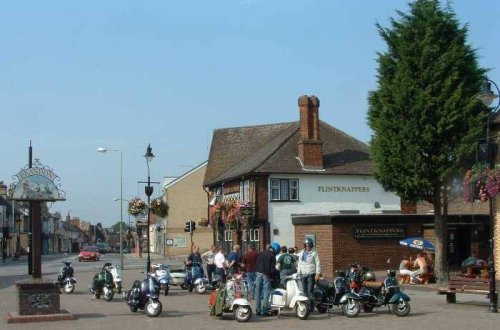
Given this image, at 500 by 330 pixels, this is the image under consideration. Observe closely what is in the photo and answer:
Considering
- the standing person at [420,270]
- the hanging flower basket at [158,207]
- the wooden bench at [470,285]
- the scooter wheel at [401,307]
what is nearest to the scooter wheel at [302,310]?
the scooter wheel at [401,307]

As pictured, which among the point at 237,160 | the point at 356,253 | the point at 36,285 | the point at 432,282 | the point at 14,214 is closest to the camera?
the point at 36,285

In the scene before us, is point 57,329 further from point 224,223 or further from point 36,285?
point 224,223

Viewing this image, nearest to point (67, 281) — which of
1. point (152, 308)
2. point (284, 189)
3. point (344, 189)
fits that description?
point (152, 308)

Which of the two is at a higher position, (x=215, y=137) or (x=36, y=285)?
(x=215, y=137)

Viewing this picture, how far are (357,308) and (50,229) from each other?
410ft

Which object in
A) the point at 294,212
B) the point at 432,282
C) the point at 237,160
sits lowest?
the point at 432,282

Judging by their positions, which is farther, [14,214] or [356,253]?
[14,214]

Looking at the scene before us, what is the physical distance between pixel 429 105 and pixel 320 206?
59.9 ft

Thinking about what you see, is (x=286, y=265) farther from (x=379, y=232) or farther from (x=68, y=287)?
(x=379, y=232)

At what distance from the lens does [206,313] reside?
60.2 feet

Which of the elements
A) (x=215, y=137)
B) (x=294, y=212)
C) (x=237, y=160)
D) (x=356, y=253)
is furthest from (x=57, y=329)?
(x=215, y=137)

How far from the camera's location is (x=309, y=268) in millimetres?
17812

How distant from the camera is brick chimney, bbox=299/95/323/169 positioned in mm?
41094

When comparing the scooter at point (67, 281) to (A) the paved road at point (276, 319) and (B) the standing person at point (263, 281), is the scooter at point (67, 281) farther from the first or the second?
(B) the standing person at point (263, 281)
